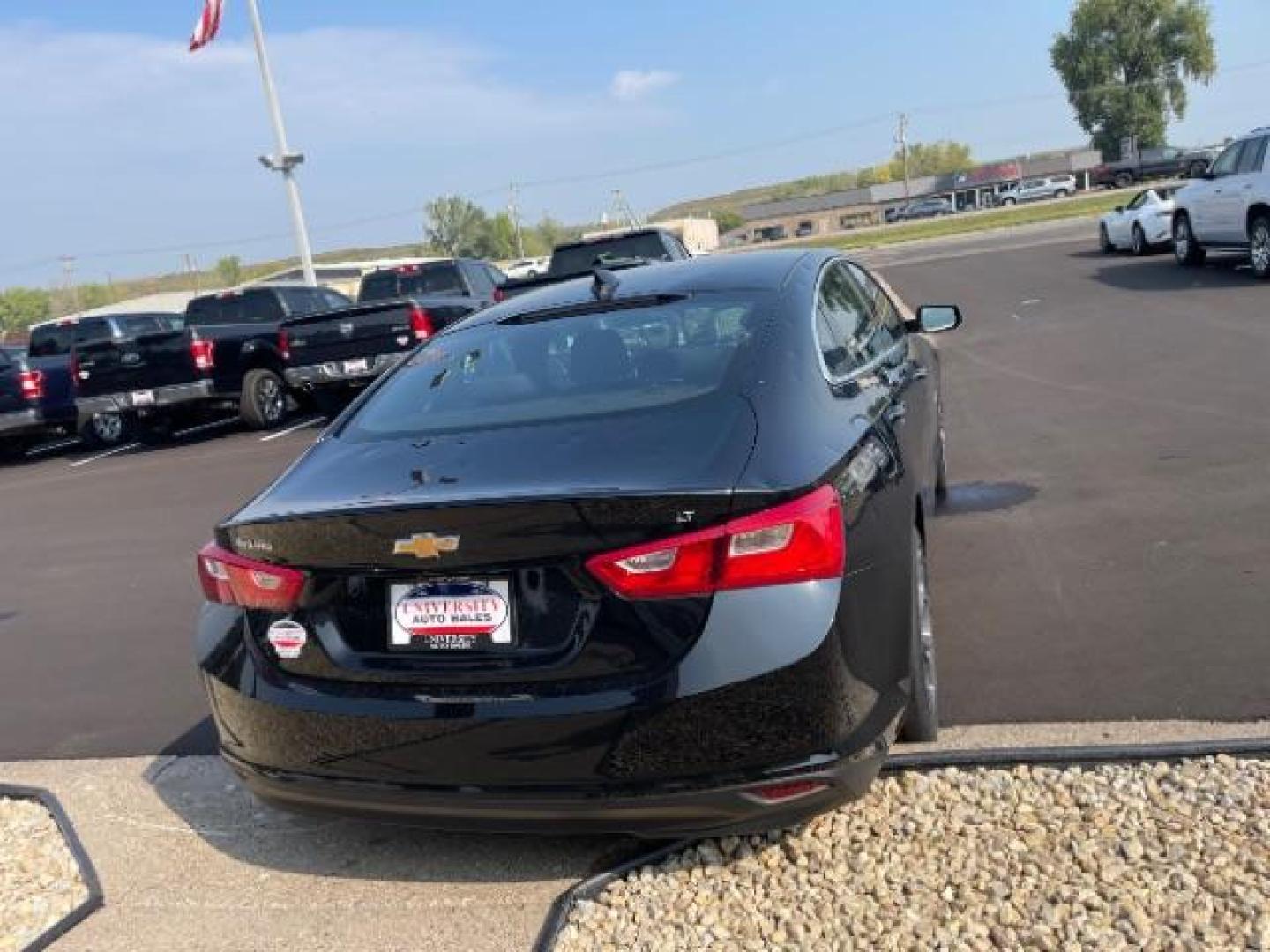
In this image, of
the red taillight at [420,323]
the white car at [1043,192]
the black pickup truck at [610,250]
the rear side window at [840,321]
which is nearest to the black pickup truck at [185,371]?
the red taillight at [420,323]

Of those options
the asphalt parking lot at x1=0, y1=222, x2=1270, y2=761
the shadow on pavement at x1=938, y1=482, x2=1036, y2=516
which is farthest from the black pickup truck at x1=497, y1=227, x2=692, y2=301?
the shadow on pavement at x1=938, y1=482, x2=1036, y2=516

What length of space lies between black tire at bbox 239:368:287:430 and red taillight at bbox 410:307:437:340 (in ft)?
9.44

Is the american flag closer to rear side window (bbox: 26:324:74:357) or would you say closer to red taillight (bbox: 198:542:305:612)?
rear side window (bbox: 26:324:74:357)

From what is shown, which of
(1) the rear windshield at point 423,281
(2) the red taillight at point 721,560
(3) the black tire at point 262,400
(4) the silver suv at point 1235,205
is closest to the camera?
(2) the red taillight at point 721,560

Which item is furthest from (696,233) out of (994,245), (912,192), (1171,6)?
(994,245)

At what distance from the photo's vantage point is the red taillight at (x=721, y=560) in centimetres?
270

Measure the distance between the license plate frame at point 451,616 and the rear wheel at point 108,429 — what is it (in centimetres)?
Result: 1396

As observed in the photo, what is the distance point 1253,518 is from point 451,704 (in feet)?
14.5

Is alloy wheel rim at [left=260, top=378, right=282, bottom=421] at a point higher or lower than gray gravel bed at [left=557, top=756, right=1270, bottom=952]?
higher

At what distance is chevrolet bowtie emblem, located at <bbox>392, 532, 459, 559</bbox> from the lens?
2.81m

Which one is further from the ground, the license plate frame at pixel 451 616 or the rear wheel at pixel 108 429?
the license plate frame at pixel 451 616

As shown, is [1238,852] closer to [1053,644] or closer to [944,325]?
[1053,644]

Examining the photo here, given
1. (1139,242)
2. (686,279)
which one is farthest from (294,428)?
(1139,242)

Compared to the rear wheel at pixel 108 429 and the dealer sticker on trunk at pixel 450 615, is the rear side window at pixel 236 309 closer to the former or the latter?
the rear wheel at pixel 108 429
